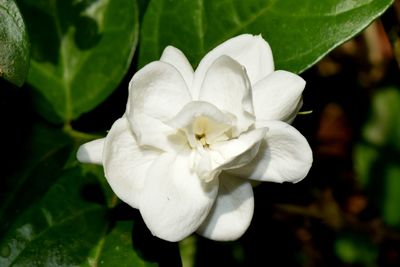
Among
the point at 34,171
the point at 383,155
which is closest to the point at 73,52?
the point at 34,171

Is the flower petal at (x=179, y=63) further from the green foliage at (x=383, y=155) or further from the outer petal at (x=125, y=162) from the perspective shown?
the green foliage at (x=383, y=155)

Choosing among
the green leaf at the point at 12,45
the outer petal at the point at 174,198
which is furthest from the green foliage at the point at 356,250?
the green leaf at the point at 12,45

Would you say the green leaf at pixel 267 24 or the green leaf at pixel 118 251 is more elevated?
the green leaf at pixel 267 24

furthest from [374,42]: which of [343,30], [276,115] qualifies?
[276,115]

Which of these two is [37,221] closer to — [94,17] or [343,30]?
[94,17]

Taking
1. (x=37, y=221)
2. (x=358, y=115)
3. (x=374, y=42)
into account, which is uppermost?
(x=37, y=221)

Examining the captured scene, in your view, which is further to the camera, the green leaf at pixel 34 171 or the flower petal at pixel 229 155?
the green leaf at pixel 34 171

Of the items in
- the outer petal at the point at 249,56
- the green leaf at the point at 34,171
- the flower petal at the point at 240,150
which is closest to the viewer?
the flower petal at the point at 240,150
